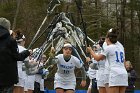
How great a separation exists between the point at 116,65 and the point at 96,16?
22.5m

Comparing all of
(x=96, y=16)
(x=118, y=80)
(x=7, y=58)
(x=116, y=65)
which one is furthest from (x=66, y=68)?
(x=96, y=16)

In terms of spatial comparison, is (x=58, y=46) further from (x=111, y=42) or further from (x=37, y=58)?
(x=111, y=42)

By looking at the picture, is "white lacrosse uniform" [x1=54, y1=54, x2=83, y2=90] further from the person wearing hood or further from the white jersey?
the person wearing hood

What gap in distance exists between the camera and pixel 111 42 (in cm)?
1076

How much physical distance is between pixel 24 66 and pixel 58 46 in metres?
3.72

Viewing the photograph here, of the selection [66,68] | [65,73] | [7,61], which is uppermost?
[7,61]

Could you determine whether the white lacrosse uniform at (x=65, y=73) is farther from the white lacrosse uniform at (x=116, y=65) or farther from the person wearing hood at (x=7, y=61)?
the person wearing hood at (x=7, y=61)

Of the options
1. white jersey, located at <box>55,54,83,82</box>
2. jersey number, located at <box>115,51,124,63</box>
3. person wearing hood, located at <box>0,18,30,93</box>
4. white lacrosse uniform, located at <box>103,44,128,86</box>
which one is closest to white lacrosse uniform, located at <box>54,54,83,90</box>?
white jersey, located at <box>55,54,83,82</box>

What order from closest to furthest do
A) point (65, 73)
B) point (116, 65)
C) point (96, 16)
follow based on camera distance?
point (116, 65), point (65, 73), point (96, 16)

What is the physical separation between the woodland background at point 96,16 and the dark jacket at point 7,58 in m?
22.1

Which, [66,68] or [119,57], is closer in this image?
[119,57]

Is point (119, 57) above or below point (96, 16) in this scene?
below

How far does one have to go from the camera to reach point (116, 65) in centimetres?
1072

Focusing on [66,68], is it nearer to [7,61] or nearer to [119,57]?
[119,57]
